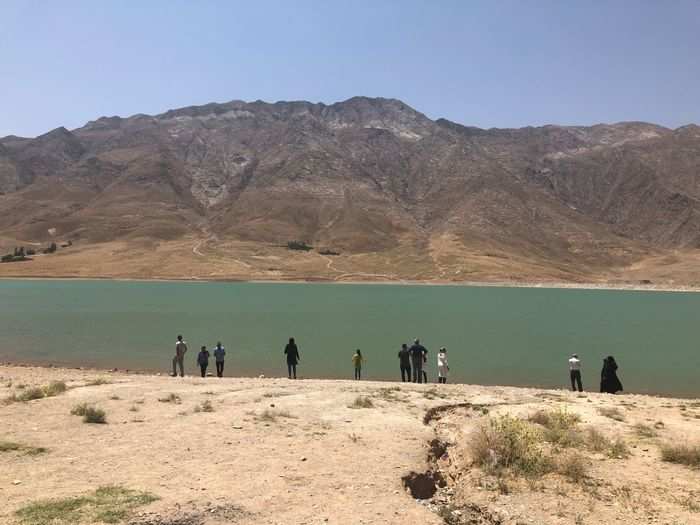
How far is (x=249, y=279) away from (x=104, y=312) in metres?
65.2

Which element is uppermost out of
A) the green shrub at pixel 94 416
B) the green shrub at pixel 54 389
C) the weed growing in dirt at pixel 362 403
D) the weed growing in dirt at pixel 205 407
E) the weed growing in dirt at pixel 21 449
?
the weed growing in dirt at pixel 21 449

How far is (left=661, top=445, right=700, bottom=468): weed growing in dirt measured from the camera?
11.7 m

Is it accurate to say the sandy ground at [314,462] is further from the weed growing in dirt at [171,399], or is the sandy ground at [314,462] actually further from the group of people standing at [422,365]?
the group of people standing at [422,365]

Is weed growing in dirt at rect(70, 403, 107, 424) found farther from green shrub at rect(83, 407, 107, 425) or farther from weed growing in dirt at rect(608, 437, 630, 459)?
weed growing in dirt at rect(608, 437, 630, 459)

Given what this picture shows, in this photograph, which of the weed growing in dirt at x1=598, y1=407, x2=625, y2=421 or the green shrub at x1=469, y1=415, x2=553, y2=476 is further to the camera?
the weed growing in dirt at x1=598, y1=407, x2=625, y2=421

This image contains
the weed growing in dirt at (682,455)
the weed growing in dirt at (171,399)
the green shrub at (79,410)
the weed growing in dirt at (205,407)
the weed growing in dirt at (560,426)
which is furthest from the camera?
the weed growing in dirt at (171,399)

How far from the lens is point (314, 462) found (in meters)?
11.8

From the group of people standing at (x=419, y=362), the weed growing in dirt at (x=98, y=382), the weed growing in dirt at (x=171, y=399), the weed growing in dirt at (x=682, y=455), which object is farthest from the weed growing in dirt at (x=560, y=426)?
the weed growing in dirt at (x=98, y=382)

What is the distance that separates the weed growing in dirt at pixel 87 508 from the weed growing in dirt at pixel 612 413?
40.4 ft

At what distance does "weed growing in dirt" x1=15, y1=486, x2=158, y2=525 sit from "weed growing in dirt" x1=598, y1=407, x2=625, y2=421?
1233cm

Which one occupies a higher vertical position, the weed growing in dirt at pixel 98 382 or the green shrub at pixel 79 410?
the green shrub at pixel 79 410

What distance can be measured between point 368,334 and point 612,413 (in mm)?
28691

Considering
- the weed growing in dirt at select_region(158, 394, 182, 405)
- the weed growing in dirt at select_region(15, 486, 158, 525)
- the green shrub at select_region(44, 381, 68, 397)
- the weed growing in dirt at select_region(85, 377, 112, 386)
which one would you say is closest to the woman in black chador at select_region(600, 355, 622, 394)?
the weed growing in dirt at select_region(158, 394, 182, 405)

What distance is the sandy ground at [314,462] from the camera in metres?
9.32
